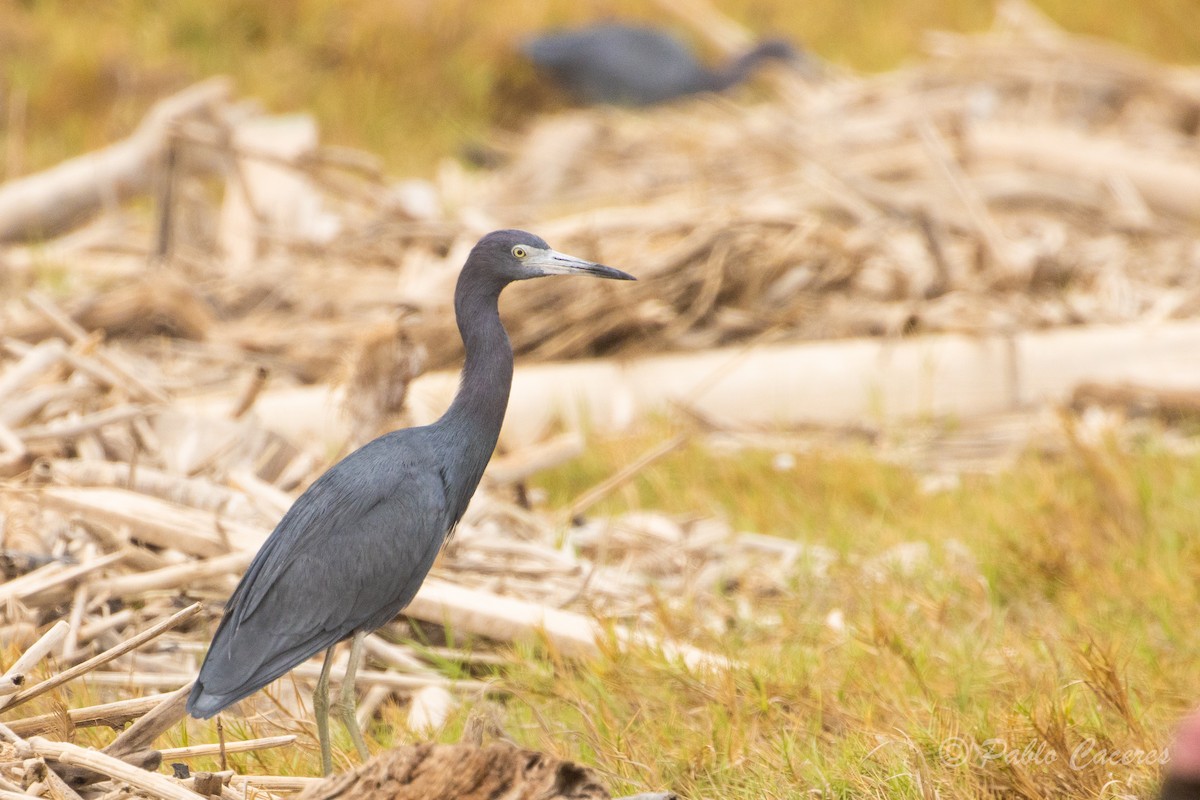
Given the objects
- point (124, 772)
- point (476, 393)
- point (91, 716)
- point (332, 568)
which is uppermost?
point (476, 393)

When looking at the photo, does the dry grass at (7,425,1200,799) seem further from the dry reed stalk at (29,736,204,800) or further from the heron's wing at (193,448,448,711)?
the dry reed stalk at (29,736,204,800)

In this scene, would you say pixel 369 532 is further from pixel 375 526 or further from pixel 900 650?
pixel 900 650

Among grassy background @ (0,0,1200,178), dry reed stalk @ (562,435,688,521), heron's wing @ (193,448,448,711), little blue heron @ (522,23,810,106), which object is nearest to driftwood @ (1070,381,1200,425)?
dry reed stalk @ (562,435,688,521)

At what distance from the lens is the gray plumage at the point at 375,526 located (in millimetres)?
3057

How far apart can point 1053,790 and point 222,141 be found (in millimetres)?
5580

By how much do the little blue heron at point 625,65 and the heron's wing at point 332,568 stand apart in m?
8.63

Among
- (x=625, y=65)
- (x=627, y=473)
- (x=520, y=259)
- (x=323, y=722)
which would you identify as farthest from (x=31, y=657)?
(x=625, y=65)

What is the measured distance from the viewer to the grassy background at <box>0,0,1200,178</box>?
11273 millimetres

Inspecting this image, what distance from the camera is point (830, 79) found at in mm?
11305

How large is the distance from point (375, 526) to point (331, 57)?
9.94m

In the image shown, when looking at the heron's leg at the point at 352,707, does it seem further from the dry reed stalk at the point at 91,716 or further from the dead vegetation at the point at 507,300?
the dry reed stalk at the point at 91,716

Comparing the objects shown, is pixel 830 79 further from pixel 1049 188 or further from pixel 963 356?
pixel 963 356

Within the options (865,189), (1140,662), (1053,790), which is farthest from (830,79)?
(1053,790)

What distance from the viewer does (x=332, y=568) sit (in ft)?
10.4
